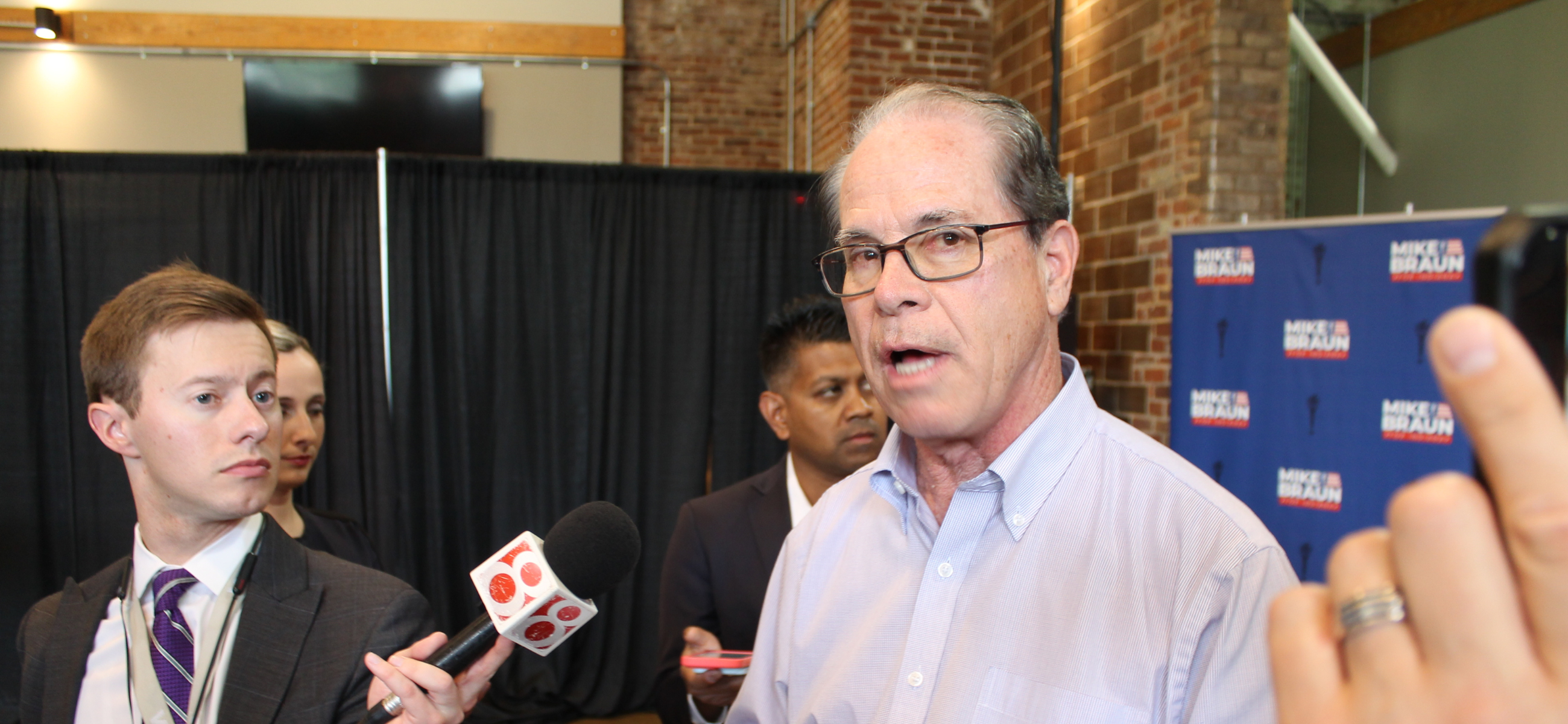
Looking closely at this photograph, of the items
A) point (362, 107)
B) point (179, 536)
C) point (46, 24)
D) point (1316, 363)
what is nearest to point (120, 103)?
point (46, 24)

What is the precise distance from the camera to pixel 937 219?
108 cm

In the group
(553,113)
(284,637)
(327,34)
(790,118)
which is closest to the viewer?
(284,637)

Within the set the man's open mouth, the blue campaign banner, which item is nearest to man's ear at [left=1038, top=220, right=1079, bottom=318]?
the man's open mouth

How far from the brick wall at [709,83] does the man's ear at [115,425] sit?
530 centimetres

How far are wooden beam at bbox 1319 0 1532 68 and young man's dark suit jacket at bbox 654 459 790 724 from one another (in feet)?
13.3

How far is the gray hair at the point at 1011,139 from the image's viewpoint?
43.9 inches

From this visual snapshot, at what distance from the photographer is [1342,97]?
165 inches

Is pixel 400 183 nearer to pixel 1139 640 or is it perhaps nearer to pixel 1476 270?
pixel 1139 640

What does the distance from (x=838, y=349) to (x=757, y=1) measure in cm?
491

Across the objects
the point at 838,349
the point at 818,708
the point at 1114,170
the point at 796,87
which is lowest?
the point at 818,708

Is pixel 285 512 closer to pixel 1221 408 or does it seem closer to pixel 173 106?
pixel 1221 408

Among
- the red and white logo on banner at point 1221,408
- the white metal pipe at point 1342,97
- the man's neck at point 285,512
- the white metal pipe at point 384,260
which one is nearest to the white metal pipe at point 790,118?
the white metal pipe at point 384,260

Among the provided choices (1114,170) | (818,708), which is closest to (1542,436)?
(818,708)

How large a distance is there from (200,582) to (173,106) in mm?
5647
